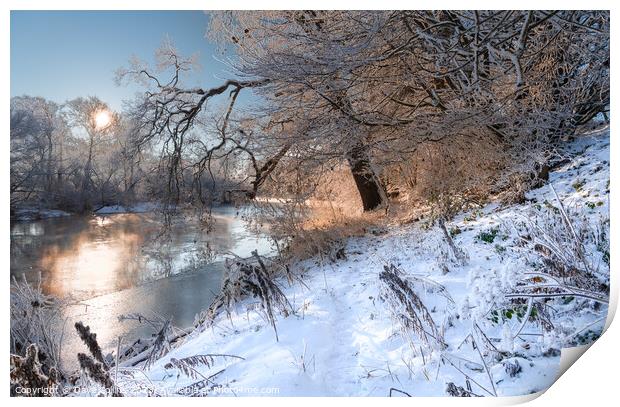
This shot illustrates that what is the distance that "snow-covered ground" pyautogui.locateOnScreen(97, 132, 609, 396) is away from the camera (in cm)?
197

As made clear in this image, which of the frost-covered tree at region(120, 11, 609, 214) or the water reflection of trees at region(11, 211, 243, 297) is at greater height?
the frost-covered tree at region(120, 11, 609, 214)

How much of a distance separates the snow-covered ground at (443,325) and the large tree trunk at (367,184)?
1189mm

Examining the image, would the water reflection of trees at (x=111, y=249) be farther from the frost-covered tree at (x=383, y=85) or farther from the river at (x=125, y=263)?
the frost-covered tree at (x=383, y=85)

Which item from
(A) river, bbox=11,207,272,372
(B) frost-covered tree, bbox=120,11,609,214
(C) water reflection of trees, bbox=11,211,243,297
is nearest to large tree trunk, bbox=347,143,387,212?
(B) frost-covered tree, bbox=120,11,609,214

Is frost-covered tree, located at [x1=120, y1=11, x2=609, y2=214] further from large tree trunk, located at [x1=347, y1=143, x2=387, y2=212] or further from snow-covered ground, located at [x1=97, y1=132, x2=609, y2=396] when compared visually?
snow-covered ground, located at [x1=97, y1=132, x2=609, y2=396]

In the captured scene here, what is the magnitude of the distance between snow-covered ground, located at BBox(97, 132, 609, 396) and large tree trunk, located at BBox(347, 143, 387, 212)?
119 cm

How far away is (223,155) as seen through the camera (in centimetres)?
326

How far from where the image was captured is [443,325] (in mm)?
2146

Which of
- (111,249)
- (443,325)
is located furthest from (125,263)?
(443,325)

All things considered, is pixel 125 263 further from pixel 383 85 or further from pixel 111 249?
pixel 383 85

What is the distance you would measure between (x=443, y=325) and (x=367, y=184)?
2064 millimetres
